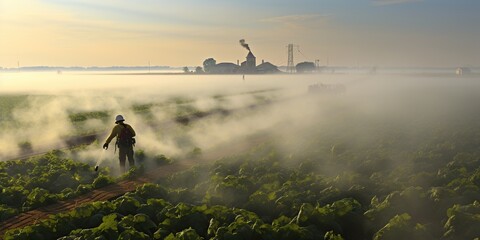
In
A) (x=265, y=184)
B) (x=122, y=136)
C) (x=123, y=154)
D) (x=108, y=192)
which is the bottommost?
(x=108, y=192)

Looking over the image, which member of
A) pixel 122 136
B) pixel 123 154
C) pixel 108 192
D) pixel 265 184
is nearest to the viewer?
pixel 265 184

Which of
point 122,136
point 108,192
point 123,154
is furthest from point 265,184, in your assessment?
point 123,154

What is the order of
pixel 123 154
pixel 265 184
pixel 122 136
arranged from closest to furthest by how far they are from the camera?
→ pixel 265 184, pixel 122 136, pixel 123 154

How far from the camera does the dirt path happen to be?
495 inches

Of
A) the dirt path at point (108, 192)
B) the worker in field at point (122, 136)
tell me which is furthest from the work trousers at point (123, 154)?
the dirt path at point (108, 192)

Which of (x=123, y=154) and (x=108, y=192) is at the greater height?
(x=123, y=154)

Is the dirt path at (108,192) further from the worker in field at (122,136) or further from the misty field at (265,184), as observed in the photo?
the worker in field at (122,136)

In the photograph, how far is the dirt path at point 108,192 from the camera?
1258cm

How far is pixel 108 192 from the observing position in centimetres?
1542

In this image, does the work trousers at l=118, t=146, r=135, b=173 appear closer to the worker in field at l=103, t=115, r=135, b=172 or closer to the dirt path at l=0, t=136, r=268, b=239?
the worker in field at l=103, t=115, r=135, b=172

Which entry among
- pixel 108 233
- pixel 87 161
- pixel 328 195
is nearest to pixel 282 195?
pixel 328 195

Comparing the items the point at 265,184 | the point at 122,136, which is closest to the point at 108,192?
the point at 122,136

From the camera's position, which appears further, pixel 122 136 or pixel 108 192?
pixel 122 136

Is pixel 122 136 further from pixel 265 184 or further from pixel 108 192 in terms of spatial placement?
pixel 265 184
